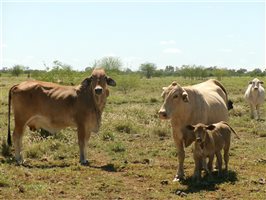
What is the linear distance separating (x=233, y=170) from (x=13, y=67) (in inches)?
2990

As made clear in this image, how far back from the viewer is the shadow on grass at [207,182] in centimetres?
813

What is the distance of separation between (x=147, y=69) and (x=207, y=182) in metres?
97.3

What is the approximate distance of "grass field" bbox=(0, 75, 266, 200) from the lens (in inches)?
313

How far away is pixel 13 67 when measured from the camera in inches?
3204

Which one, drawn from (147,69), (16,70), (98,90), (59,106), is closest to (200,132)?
(98,90)

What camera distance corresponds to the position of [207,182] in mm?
8438

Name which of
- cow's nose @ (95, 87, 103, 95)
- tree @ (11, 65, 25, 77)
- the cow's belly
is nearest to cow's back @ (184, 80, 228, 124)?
cow's nose @ (95, 87, 103, 95)

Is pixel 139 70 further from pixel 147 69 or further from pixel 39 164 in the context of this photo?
pixel 39 164

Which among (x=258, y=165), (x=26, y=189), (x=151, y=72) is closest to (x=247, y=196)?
(x=258, y=165)

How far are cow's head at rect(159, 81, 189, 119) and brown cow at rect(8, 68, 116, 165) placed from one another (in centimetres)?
265

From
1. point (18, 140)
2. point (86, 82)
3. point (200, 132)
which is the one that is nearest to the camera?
point (200, 132)

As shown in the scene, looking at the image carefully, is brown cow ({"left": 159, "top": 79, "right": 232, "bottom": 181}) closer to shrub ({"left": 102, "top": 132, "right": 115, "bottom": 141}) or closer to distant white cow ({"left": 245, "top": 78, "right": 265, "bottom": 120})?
shrub ({"left": 102, "top": 132, "right": 115, "bottom": 141})

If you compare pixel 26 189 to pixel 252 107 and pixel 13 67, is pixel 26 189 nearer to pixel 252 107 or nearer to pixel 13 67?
pixel 252 107

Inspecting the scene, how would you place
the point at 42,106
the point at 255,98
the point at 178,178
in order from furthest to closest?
the point at 255,98, the point at 42,106, the point at 178,178
